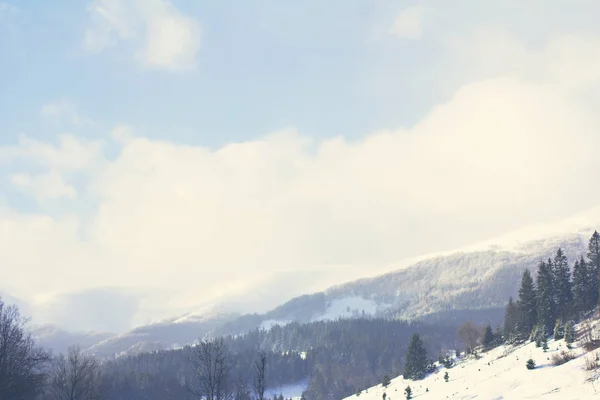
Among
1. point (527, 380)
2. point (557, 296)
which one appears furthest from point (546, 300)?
point (527, 380)

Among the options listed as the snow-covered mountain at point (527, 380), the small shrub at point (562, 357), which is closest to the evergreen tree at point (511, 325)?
the snow-covered mountain at point (527, 380)

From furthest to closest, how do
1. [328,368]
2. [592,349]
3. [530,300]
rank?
[328,368]
[530,300]
[592,349]

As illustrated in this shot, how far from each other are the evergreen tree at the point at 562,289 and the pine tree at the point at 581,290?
43.2 inches

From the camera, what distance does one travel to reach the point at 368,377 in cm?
17850

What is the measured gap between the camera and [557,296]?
3034 inches

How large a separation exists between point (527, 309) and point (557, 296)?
19.4ft

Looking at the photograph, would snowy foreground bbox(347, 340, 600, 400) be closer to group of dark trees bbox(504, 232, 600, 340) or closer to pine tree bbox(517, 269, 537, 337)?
group of dark trees bbox(504, 232, 600, 340)

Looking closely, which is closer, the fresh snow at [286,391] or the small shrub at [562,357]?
the small shrub at [562,357]

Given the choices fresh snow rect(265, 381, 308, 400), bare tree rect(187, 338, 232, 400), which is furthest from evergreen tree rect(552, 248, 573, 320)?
fresh snow rect(265, 381, 308, 400)

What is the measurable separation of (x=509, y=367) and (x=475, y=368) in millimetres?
11207

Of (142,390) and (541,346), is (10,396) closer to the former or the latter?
(541,346)

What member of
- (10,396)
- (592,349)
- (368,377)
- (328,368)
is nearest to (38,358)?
(10,396)

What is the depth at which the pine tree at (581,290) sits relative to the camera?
2813 inches

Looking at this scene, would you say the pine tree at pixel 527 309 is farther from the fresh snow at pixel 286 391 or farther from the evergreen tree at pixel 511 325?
the fresh snow at pixel 286 391
